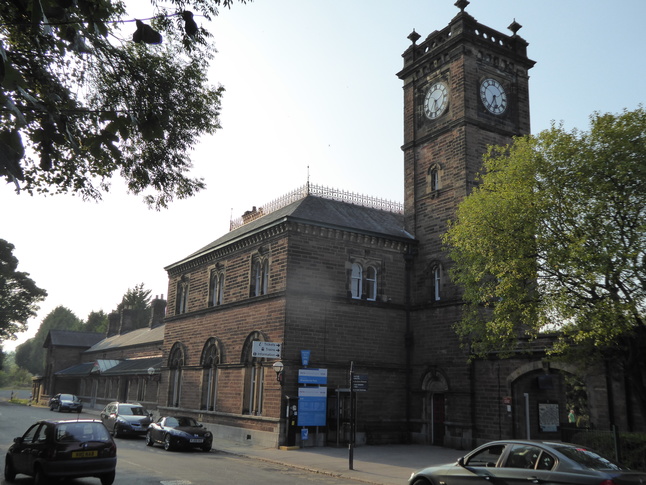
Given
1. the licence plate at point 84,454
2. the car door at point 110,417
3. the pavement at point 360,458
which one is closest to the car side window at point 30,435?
the licence plate at point 84,454

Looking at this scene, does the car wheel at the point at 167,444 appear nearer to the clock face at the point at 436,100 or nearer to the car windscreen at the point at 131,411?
the car windscreen at the point at 131,411

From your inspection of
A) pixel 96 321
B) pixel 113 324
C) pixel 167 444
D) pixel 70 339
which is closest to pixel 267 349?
pixel 167 444

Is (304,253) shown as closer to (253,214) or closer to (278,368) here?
(278,368)

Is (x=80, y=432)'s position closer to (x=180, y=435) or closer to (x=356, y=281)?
(x=180, y=435)

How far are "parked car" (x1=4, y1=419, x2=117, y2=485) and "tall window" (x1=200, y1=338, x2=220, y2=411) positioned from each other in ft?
52.8

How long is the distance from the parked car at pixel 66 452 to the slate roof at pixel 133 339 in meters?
37.4

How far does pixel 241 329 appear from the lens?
27141 mm

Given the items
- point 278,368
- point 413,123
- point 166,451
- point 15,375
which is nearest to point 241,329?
point 278,368

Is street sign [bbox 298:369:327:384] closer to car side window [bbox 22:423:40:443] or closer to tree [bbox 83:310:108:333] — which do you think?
car side window [bbox 22:423:40:443]

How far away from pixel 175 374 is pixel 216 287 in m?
6.42

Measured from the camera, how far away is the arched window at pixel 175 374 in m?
32.3

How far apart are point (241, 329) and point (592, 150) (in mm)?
17670

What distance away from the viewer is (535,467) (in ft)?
29.9

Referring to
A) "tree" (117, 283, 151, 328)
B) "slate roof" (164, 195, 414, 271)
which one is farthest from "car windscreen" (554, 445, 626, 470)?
"tree" (117, 283, 151, 328)
